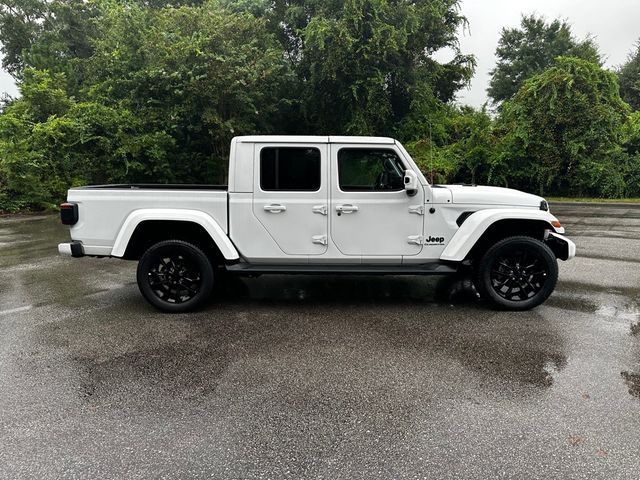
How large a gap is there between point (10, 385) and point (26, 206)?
14560mm

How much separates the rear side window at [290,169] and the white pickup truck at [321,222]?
0.01 metres

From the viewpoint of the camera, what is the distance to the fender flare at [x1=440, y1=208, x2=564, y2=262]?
4684mm

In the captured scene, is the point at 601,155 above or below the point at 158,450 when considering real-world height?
above

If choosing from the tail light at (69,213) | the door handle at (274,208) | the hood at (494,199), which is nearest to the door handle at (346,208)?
the door handle at (274,208)

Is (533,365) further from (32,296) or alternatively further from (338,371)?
(32,296)

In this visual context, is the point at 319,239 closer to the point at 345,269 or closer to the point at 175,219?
the point at 345,269

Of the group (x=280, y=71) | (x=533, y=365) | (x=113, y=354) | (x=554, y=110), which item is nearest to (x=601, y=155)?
(x=554, y=110)

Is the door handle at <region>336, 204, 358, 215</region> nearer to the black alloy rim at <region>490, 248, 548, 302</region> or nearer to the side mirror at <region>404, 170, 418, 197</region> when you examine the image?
the side mirror at <region>404, 170, 418, 197</region>

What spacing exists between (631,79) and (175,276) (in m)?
38.7

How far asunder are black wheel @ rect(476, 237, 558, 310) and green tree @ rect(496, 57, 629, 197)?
15.4 meters

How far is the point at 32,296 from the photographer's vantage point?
561 cm

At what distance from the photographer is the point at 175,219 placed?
4.67 metres

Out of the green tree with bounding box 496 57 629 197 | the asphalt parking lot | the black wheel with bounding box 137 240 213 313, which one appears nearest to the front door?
the asphalt parking lot

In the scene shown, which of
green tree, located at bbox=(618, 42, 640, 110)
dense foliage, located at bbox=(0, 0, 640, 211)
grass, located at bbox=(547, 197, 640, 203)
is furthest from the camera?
green tree, located at bbox=(618, 42, 640, 110)
